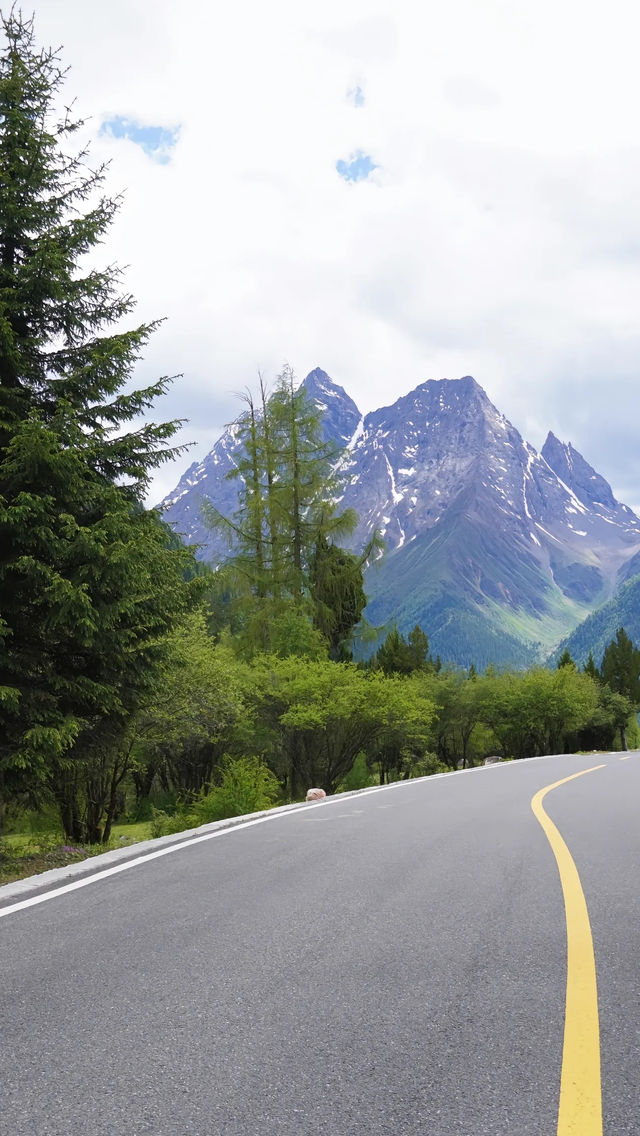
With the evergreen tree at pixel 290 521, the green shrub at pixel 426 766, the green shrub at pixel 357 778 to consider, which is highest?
the evergreen tree at pixel 290 521

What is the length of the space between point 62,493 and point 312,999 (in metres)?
7.80

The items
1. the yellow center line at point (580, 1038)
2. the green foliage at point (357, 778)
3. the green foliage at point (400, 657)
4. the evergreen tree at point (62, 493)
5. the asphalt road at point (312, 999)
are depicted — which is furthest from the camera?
the green foliage at point (400, 657)

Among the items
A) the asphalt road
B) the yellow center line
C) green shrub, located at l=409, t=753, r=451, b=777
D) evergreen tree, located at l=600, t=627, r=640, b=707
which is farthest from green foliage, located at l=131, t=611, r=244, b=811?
evergreen tree, located at l=600, t=627, r=640, b=707

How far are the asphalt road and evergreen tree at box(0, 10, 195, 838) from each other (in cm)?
334

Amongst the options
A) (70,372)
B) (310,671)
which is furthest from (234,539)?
(70,372)

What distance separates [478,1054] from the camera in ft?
9.52

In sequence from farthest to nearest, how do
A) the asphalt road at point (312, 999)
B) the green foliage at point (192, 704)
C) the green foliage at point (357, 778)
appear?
1. the green foliage at point (357, 778)
2. the green foliage at point (192, 704)
3. the asphalt road at point (312, 999)

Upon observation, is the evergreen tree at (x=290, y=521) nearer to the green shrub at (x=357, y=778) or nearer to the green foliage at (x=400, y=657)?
the green shrub at (x=357, y=778)

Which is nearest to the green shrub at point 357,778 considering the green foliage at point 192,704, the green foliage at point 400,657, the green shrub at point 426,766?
the green shrub at point 426,766

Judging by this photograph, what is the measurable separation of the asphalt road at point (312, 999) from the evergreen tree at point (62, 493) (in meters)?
3.34

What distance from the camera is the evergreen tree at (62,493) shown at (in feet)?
30.7

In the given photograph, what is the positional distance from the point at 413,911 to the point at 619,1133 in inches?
113

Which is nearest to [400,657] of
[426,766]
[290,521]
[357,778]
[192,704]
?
[426,766]

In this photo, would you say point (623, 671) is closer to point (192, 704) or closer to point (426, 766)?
point (426, 766)
